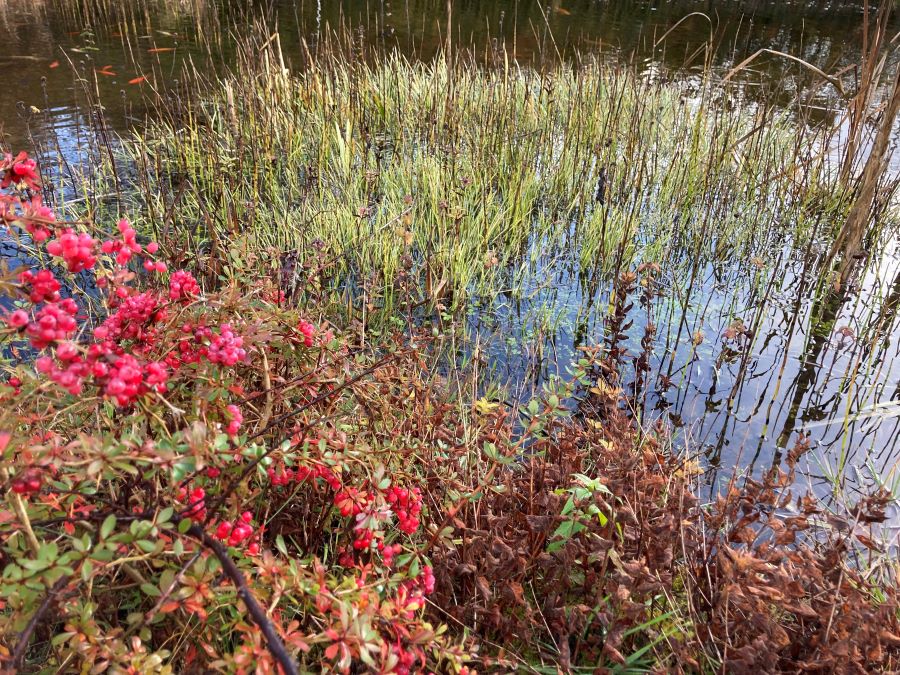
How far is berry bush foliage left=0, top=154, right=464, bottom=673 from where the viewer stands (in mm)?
908

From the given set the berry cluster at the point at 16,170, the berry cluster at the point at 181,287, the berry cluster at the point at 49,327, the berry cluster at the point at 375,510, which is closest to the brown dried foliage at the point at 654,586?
the berry cluster at the point at 375,510

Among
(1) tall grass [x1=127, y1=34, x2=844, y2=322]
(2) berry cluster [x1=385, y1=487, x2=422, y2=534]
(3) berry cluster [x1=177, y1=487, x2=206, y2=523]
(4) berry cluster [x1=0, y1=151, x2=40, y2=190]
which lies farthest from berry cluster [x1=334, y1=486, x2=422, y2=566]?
(1) tall grass [x1=127, y1=34, x2=844, y2=322]

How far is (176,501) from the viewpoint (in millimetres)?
1160

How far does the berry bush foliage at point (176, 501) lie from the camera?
0.91 m

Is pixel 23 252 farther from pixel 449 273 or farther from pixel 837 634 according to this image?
pixel 837 634

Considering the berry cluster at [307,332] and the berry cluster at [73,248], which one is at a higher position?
the berry cluster at [73,248]

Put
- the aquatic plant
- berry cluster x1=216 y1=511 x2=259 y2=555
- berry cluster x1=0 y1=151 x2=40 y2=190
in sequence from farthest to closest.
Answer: berry cluster x1=216 y1=511 x2=259 y2=555, berry cluster x1=0 y1=151 x2=40 y2=190, the aquatic plant

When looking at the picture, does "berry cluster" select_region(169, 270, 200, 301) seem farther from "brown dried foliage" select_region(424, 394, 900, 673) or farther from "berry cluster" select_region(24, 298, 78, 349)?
"brown dried foliage" select_region(424, 394, 900, 673)

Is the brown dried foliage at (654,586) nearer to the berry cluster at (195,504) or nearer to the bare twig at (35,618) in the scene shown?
the berry cluster at (195,504)

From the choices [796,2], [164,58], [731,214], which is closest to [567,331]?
[731,214]

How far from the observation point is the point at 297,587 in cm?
109

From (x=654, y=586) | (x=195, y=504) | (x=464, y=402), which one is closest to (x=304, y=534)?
(x=195, y=504)

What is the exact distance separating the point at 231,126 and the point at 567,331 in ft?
9.07

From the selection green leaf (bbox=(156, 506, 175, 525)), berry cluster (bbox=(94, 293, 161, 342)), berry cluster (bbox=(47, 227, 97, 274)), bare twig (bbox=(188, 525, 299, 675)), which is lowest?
bare twig (bbox=(188, 525, 299, 675))
